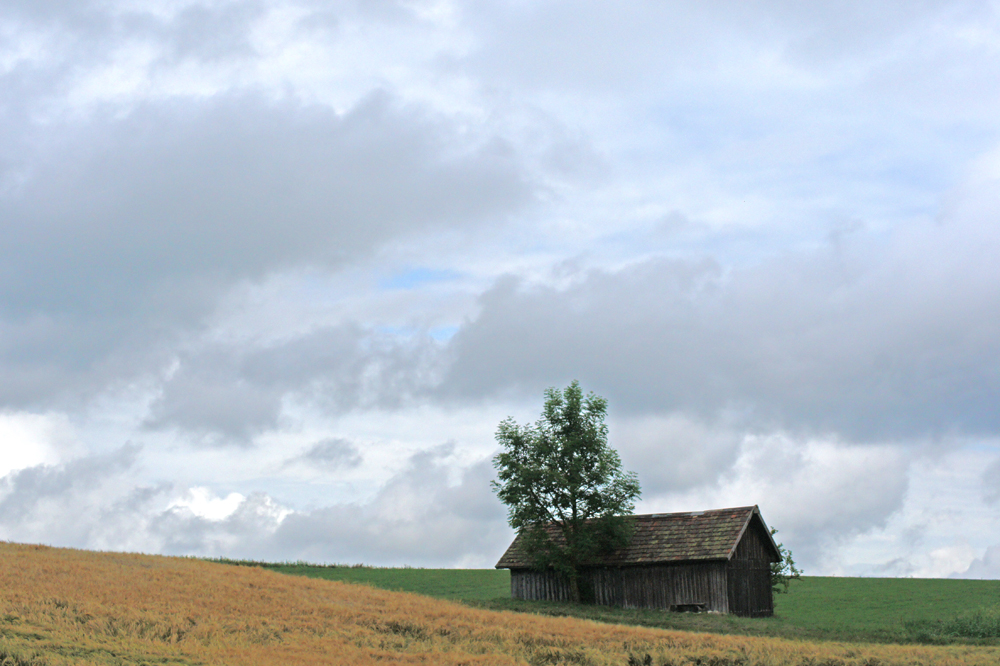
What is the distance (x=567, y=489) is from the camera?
2110 inches

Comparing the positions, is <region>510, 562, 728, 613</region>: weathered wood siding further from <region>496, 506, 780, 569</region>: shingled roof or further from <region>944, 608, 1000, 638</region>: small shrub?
<region>944, 608, 1000, 638</region>: small shrub

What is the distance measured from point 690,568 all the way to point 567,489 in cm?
873

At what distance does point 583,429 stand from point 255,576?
21.8 meters

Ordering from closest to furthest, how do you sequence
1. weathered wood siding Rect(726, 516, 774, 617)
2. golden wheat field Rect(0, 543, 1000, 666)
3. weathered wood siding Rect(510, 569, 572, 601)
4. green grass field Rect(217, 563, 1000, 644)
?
golden wheat field Rect(0, 543, 1000, 666)
green grass field Rect(217, 563, 1000, 644)
weathered wood siding Rect(726, 516, 774, 617)
weathered wood siding Rect(510, 569, 572, 601)

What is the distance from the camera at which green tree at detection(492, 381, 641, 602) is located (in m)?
53.2

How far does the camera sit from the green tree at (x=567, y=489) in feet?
175

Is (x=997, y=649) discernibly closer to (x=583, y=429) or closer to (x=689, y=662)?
(x=689, y=662)

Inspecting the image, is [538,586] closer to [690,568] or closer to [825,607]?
[690,568]

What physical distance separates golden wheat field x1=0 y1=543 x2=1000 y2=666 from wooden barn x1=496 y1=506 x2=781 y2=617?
14.7 metres

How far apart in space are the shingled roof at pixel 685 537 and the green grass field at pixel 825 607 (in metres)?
3.49

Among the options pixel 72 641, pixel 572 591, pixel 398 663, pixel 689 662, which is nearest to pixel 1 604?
pixel 72 641

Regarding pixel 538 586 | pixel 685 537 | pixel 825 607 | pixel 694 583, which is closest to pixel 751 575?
pixel 694 583

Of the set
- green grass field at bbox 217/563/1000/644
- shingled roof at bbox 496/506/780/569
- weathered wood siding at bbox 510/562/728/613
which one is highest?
shingled roof at bbox 496/506/780/569

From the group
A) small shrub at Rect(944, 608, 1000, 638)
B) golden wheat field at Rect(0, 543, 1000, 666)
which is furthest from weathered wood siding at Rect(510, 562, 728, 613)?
golden wheat field at Rect(0, 543, 1000, 666)
